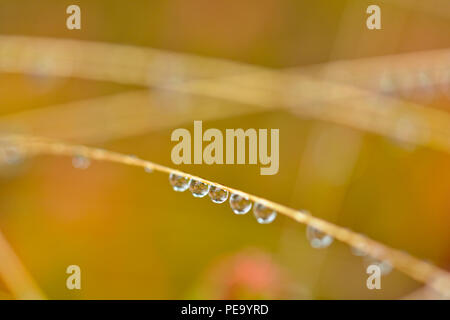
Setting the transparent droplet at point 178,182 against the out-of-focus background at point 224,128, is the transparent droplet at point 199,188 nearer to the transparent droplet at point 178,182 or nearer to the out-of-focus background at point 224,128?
the transparent droplet at point 178,182

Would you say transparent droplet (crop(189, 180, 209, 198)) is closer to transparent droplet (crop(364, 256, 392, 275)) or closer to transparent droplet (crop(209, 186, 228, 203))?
transparent droplet (crop(209, 186, 228, 203))

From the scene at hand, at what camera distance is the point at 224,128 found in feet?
2.82

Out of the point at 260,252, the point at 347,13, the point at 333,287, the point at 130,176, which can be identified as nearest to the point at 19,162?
the point at 130,176

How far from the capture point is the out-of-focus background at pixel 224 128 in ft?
2.54

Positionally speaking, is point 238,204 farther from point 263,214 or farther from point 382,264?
point 382,264

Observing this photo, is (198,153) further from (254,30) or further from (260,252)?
(254,30)

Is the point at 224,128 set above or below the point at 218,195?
above

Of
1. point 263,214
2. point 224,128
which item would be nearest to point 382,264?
point 263,214

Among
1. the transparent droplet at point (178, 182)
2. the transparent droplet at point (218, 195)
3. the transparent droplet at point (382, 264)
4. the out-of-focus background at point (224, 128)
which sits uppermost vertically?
the out-of-focus background at point (224, 128)

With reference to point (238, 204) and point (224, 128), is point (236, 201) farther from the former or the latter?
point (224, 128)

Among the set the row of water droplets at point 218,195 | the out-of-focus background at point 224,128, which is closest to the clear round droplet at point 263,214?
the row of water droplets at point 218,195

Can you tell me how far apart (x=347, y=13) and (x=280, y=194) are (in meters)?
0.36

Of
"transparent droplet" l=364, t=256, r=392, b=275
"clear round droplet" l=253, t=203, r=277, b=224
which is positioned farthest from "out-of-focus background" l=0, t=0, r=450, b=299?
"clear round droplet" l=253, t=203, r=277, b=224

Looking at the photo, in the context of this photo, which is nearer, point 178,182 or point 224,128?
point 178,182
